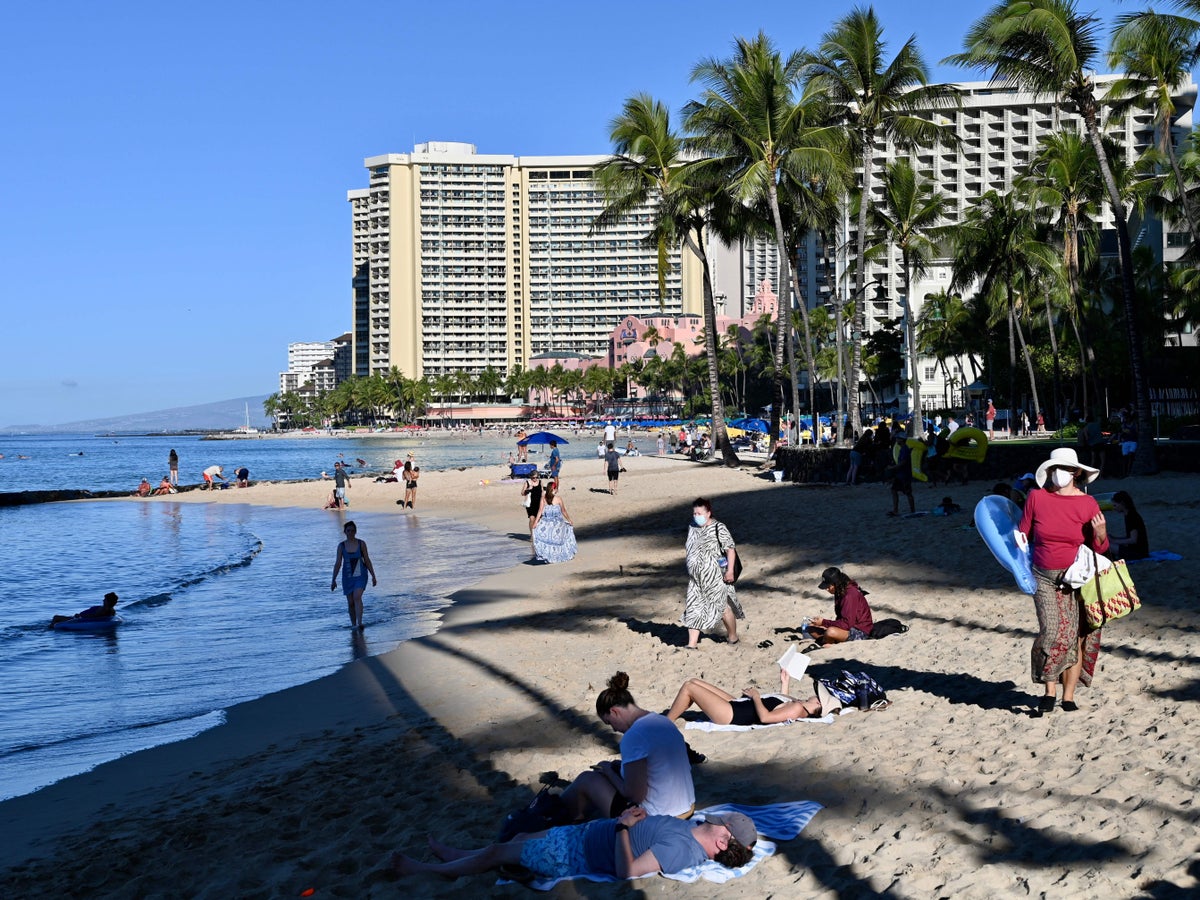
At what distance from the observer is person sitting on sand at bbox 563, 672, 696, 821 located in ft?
18.4

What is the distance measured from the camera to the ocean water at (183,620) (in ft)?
32.8

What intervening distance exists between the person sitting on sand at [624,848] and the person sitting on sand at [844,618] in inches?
207

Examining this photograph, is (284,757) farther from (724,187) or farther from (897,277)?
(897,277)

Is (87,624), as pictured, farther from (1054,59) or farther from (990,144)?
(990,144)

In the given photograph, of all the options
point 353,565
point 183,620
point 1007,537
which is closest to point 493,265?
point 183,620

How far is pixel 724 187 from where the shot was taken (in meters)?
34.8

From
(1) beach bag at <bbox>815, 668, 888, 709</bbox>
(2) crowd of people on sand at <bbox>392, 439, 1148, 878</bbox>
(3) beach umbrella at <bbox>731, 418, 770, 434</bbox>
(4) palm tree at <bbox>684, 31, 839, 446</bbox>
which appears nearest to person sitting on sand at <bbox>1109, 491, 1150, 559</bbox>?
(2) crowd of people on sand at <bbox>392, 439, 1148, 878</bbox>

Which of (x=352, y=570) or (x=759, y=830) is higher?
(x=352, y=570)

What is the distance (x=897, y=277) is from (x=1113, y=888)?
112850 mm

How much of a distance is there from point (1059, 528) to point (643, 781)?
3.10 m

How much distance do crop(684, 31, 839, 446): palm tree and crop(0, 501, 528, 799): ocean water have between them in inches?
524

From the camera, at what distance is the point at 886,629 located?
420 inches

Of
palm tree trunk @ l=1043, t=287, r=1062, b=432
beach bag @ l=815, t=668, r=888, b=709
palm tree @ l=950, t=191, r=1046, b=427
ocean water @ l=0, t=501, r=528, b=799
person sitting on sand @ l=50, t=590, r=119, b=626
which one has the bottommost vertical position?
ocean water @ l=0, t=501, r=528, b=799

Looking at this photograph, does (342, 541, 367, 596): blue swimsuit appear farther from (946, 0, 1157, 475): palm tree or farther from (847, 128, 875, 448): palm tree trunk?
(847, 128, 875, 448): palm tree trunk
